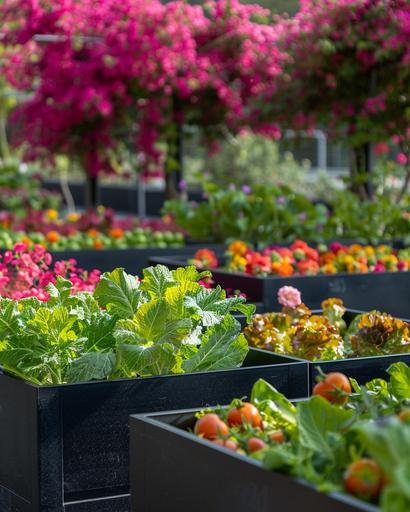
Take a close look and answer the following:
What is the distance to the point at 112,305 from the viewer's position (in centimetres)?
401

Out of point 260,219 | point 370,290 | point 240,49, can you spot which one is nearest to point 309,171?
point 240,49

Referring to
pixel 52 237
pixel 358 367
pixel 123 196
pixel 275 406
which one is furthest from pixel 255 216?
pixel 123 196

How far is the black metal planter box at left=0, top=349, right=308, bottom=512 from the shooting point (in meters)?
3.63

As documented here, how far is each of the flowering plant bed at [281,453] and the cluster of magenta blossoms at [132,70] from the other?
767cm

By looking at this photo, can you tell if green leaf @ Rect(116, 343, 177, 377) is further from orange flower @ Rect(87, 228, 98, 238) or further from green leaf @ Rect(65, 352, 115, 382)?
orange flower @ Rect(87, 228, 98, 238)

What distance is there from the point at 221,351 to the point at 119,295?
409mm

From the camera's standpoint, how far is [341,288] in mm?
6809

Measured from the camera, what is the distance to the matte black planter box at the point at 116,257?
325 inches

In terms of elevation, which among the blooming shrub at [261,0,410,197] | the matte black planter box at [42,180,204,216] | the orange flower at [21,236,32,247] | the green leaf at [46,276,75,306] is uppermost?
the blooming shrub at [261,0,410,197]

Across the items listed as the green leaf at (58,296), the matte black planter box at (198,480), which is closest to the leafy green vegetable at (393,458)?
the matte black planter box at (198,480)

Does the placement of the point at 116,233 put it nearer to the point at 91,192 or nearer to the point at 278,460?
the point at 91,192

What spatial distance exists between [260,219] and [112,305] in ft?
15.7

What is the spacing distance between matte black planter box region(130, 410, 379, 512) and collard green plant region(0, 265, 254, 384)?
0.55 metres

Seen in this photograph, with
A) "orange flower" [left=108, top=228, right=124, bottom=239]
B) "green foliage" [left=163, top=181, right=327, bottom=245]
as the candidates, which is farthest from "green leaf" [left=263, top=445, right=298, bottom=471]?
"orange flower" [left=108, top=228, right=124, bottom=239]
